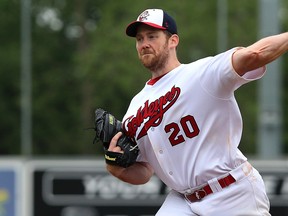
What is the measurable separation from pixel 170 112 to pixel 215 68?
403 millimetres

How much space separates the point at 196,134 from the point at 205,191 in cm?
31

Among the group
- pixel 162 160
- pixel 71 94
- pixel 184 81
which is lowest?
pixel 71 94

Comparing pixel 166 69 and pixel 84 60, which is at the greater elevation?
pixel 166 69

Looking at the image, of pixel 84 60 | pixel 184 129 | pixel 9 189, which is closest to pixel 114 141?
pixel 184 129

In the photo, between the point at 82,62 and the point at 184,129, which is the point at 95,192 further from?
the point at 82,62

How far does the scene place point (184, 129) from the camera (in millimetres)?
4828

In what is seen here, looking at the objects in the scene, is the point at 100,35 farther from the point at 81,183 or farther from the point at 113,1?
the point at 81,183

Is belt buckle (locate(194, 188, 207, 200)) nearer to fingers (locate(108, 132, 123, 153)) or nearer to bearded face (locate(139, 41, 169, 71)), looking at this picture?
fingers (locate(108, 132, 123, 153))

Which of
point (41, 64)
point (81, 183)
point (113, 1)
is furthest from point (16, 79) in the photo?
point (81, 183)

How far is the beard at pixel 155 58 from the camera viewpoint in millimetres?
4887

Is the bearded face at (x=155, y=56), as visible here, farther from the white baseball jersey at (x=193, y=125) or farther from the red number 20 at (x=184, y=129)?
the red number 20 at (x=184, y=129)

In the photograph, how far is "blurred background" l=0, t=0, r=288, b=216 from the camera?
2344cm

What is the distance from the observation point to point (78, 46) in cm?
2792

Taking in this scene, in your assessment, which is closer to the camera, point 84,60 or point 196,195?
point 196,195
